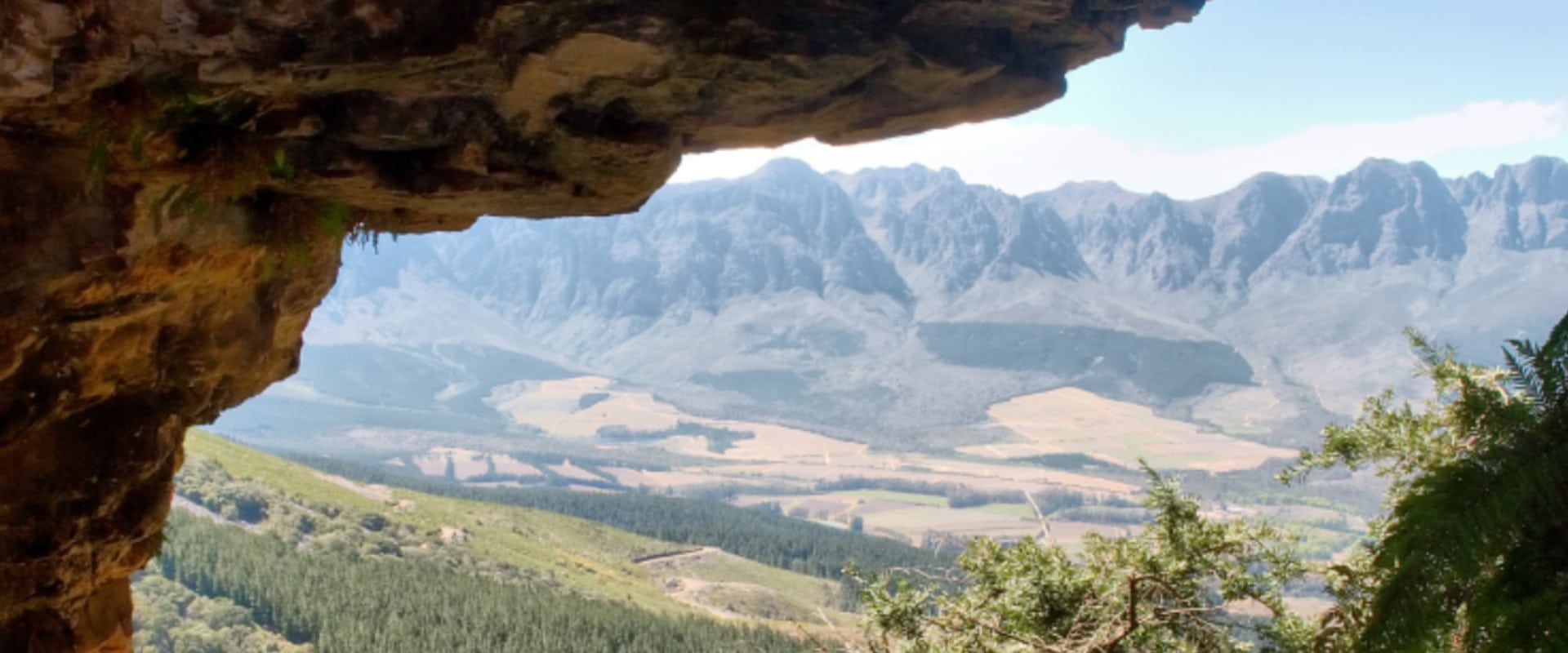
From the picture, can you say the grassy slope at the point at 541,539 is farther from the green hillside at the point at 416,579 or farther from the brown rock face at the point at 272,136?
the brown rock face at the point at 272,136

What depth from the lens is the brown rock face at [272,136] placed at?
24.8 feet

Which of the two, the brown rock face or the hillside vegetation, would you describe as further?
the hillside vegetation

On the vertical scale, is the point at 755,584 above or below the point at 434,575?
below

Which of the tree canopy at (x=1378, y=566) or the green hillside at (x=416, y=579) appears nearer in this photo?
the tree canopy at (x=1378, y=566)

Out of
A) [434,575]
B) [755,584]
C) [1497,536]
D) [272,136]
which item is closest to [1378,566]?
[1497,536]

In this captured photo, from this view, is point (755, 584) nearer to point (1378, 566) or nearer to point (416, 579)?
point (416, 579)

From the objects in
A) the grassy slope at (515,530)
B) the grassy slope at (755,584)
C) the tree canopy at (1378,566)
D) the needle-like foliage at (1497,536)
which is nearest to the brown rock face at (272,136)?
the tree canopy at (1378,566)

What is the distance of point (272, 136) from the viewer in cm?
899

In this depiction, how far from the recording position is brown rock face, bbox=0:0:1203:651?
24.8 ft

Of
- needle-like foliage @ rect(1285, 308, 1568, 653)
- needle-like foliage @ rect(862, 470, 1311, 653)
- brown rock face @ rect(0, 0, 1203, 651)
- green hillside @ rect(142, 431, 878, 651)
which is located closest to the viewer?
needle-like foliage @ rect(1285, 308, 1568, 653)

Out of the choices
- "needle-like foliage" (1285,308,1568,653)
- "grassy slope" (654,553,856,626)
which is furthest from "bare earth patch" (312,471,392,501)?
"needle-like foliage" (1285,308,1568,653)

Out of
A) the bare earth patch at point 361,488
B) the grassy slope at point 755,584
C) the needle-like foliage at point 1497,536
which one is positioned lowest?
the grassy slope at point 755,584

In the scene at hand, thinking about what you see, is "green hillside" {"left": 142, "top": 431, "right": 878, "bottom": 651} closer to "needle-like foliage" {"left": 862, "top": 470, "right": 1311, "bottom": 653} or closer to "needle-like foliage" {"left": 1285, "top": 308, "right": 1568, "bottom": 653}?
"needle-like foliage" {"left": 862, "top": 470, "right": 1311, "bottom": 653}

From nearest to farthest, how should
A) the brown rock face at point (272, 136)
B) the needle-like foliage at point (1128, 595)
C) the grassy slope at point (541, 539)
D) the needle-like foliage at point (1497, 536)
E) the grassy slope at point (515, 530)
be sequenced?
the needle-like foliage at point (1497, 536) < the brown rock face at point (272, 136) < the needle-like foliage at point (1128, 595) < the grassy slope at point (515, 530) < the grassy slope at point (541, 539)
